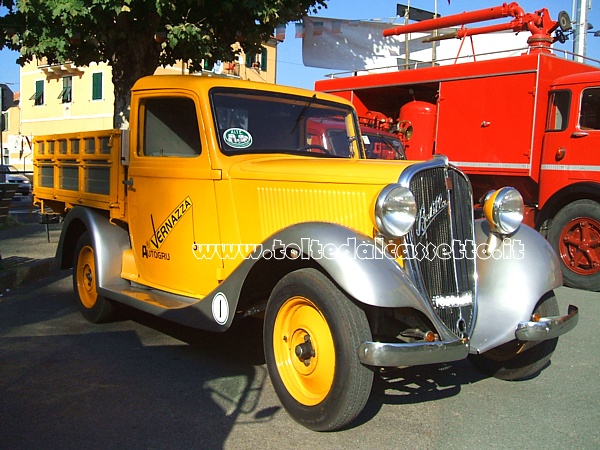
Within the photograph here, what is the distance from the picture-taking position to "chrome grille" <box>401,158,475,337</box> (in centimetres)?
344

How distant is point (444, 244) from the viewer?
3617mm

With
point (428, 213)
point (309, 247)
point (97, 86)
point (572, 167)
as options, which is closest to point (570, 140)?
point (572, 167)

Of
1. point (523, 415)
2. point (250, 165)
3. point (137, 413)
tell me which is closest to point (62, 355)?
point (137, 413)

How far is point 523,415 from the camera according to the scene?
11.8ft

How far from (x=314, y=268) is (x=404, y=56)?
36.9 feet

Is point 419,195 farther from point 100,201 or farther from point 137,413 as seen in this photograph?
point 100,201

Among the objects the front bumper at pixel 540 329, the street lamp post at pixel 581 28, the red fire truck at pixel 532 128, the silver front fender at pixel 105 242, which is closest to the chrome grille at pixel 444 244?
the front bumper at pixel 540 329

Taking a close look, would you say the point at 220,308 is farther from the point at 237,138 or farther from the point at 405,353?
the point at 405,353

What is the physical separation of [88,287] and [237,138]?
228 centimetres

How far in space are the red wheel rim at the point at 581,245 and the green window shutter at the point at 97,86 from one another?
30.5 metres

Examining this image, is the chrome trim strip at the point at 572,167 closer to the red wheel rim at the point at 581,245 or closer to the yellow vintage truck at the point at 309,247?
the red wheel rim at the point at 581,245

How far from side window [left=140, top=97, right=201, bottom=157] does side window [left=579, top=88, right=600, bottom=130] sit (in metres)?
5.57

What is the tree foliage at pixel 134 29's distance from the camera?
8062 mm

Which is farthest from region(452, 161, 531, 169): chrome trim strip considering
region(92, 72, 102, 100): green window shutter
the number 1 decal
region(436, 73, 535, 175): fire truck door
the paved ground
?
region(92, 72, 102, 100): green window shutter
